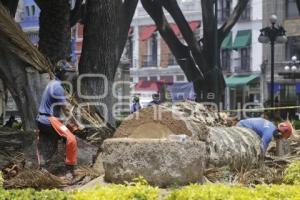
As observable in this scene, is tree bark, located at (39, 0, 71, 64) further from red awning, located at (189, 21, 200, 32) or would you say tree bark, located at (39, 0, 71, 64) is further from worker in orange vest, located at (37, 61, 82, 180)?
red awning, located at (189, 21, 200, 32)

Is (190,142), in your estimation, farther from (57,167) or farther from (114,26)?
(114,26)

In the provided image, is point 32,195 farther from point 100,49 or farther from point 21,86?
point 100,49

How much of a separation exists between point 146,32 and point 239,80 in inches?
402

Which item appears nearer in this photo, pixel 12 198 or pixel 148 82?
pixel 12 198

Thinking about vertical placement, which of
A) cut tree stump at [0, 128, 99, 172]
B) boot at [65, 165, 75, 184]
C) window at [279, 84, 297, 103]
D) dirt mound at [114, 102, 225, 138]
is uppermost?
dirt mound at [114, 102, 225, 138]

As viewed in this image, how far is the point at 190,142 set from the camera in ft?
22.4

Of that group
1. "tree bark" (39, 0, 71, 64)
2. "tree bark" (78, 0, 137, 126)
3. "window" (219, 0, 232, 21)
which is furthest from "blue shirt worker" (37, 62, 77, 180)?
"window" (219, 0, 232, 21)

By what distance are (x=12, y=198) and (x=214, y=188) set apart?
5.75 feet

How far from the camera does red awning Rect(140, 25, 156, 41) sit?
48906mm

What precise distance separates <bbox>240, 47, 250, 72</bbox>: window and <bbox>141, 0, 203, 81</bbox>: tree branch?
2154cm

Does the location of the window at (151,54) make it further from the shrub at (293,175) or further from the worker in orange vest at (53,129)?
the shrub at (293,175)

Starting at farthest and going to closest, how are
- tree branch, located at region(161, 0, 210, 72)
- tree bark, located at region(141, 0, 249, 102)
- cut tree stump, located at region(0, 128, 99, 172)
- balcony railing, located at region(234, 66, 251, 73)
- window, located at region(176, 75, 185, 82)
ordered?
window, located at region(176, 75, 185, 82) < balcony railing, located at region(234, 66, 251, 73) < tree branch, located at region(161, 0, 210, 72) < tree bark, located at region(141, 0, 249, 102) < cut tree stump, located at region(0, 128, 99, 172)

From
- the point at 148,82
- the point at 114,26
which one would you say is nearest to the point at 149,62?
the point at 148,82

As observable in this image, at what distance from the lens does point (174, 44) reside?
22.0 metres
